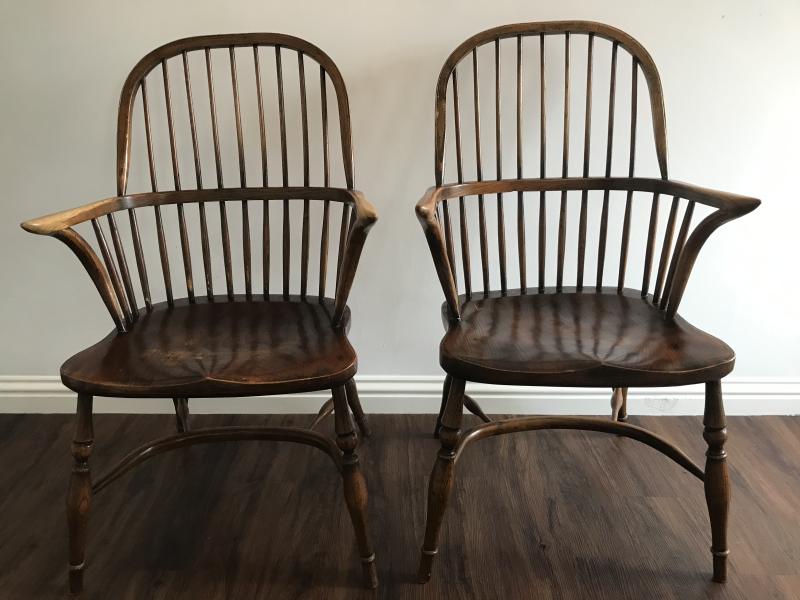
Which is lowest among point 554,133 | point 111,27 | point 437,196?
point 437,196

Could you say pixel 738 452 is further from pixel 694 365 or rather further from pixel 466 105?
pixel 466 105

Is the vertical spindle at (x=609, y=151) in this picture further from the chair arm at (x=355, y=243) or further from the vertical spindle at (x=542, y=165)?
the chair arm at (x=355, y=243)

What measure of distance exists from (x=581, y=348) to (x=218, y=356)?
65cm

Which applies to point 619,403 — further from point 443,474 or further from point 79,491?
point 79,491

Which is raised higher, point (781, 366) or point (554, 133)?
point (554, 133)

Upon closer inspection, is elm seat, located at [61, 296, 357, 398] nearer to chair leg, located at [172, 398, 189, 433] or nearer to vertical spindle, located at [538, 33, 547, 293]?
chair leg, located at [172, 398, 189, 433]

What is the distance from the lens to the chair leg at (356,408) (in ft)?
5.42

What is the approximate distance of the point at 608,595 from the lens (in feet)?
4.25

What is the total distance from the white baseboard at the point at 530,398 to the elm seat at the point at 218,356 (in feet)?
1.81

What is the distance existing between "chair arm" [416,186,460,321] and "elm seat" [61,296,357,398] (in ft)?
0.70

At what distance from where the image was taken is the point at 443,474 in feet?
4.21

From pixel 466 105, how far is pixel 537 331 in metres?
0.70

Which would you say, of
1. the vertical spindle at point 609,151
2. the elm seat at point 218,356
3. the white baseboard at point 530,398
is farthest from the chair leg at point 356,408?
the vertical spindle at point 609,151

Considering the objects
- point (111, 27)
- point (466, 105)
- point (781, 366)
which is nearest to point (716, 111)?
point (466, 105)
